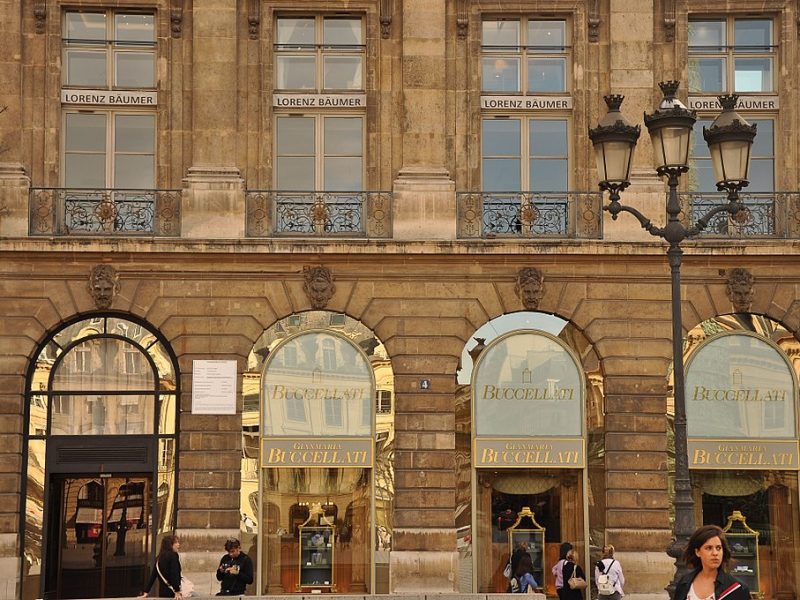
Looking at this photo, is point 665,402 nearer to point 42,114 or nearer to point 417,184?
point 417,184

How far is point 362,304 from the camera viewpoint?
24.0 m

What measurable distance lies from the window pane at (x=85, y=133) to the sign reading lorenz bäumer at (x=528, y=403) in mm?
7634

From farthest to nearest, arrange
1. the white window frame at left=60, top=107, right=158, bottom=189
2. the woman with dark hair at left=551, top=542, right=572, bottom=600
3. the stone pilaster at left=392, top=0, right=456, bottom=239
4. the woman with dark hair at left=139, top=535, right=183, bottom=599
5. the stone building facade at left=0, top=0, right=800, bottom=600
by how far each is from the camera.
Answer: the white window frame at left=60, top=107, right=158, bottom=189 → the stone pilaster at left=392, top=0, right=456, bottom=239 → the stone building facade at left=0, top=0, right=800, bottom=600 → the woman with dark hair at left=551, top=542, right=572, bottom=600 → the woman with dark hair at left=139, top=535, right=183, bottom=599

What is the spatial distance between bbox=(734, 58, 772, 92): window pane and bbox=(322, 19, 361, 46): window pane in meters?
6.74

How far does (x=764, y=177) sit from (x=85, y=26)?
1224 cm

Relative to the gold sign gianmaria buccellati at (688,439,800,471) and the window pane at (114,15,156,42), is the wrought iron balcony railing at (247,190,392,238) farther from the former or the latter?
the gold sign gianmaria buccellati at (688,439,800,471)

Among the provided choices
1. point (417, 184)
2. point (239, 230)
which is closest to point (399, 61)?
point (417, 184)

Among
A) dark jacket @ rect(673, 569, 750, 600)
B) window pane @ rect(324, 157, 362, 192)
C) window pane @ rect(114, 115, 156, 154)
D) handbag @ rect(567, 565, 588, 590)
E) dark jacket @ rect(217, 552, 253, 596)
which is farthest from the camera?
window pane @ rect(324, 157, 362, 192)

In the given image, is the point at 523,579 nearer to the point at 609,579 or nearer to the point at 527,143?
the point at 609,579

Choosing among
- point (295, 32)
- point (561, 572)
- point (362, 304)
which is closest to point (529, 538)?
point (561, 572)

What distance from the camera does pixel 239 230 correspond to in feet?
78.9

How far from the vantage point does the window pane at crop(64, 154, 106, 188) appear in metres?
24.5

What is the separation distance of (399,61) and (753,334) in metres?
7.74

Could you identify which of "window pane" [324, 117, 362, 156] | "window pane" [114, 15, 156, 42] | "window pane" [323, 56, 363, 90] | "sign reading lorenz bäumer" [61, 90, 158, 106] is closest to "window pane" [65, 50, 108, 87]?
"sign reading lorenz bäumer" [61, 90, 158, 106]
